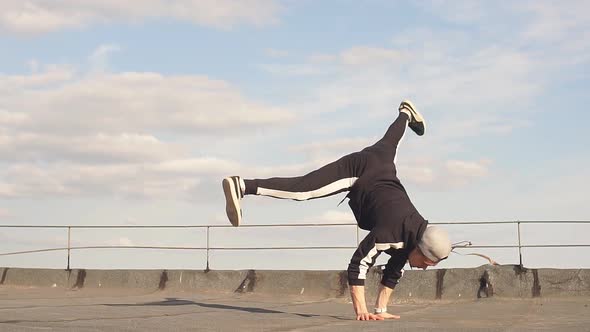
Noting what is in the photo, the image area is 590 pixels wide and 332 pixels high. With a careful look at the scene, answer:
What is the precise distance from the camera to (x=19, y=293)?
516 inches

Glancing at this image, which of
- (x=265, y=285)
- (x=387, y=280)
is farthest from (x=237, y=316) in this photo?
(x=265, y=285)

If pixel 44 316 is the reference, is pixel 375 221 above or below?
above

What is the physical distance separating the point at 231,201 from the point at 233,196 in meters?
0.05

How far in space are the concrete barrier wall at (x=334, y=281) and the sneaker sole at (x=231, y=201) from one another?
5368 mm

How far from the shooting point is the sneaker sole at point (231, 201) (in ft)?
25.7

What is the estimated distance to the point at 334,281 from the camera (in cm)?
1306

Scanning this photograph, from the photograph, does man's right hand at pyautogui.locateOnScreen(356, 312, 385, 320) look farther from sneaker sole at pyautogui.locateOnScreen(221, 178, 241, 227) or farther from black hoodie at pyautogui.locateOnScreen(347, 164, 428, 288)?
sneaker sole at pyautogui.locateOnScreen(221, 178, 241, 227)

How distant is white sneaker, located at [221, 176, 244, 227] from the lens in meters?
7.83

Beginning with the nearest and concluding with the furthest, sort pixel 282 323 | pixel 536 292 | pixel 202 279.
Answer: pixel 282 323 < pixel 536 292 < pixel 202 279

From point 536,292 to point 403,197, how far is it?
16.7 feet

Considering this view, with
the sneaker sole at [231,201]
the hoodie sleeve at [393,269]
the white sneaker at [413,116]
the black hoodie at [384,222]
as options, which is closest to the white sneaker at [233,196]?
the sneaker sole at [231,201]

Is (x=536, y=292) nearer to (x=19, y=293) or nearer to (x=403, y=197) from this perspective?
(x=403, y=197)

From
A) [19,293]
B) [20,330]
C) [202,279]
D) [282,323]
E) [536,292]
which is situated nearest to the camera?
[20,330]

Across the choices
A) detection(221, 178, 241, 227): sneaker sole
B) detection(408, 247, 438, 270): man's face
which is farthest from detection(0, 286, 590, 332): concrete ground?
detection(221, 178, 241, 227): sneaker sole
